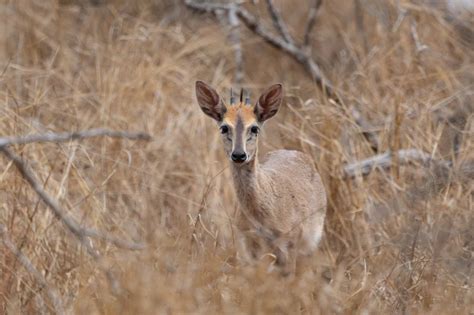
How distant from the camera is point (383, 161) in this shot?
657cm

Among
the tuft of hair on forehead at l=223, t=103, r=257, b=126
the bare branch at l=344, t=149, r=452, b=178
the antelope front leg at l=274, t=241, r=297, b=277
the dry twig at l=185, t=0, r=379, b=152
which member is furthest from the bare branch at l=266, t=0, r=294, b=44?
the antelope front leg at l=274, t=241, r=297, b=277

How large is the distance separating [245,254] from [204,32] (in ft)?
13.5

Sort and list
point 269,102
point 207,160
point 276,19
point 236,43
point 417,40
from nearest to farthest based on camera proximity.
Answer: point 269,102
point 207,160
point 417,40
point 276,19
point 236,43

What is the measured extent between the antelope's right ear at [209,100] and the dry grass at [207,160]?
38 cm

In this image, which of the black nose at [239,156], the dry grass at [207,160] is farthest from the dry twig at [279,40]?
the black nose at [239,156]

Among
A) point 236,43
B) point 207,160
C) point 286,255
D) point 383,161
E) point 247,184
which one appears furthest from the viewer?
point 236,43

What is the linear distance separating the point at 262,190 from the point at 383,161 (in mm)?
1419

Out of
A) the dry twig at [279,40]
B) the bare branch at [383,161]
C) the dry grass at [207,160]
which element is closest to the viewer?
the dry grass at [207,160]

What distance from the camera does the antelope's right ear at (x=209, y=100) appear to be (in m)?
5.43

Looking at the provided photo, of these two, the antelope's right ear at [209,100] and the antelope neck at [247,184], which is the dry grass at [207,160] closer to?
the antelope neck at [247,184]

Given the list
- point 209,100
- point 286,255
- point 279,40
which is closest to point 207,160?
point 279,40

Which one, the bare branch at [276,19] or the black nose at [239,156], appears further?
the bare branch at [276,19]

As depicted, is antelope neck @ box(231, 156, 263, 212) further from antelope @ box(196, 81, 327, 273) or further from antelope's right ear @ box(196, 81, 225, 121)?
antelope's right ear @ box(196, 81, 225, 121)

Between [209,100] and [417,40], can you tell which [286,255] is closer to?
[209,100]
